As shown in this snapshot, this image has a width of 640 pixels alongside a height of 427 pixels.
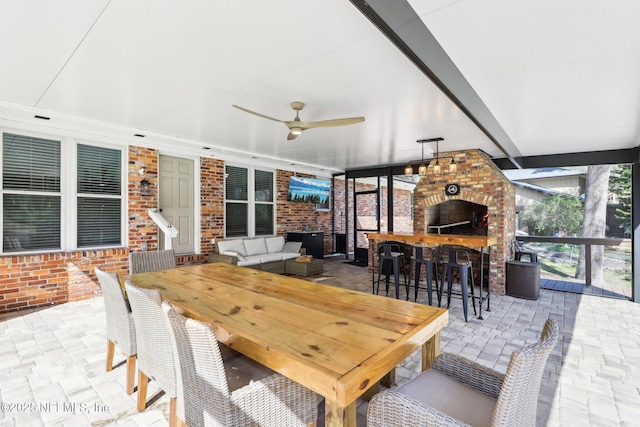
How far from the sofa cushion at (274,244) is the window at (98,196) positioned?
9.21 ft

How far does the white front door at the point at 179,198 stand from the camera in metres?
5.70

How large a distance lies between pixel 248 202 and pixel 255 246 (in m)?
1.16

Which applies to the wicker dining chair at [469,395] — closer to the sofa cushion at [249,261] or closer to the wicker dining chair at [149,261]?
the wicker dining chair at [149,261]

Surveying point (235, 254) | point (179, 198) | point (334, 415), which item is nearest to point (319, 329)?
point (334, 415)

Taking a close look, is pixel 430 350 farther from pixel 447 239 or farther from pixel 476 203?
pixel 476 203

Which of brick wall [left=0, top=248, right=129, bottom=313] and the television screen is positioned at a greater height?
the television screen

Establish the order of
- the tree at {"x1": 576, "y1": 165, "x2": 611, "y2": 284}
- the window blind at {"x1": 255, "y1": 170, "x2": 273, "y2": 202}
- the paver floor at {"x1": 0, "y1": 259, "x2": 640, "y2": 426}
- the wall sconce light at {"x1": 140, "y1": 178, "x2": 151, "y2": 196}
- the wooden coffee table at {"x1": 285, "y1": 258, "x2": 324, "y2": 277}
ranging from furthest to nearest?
the window blind at {"x1": 255, "y1": 170, "x2": 273, "y2": 202}
the wooden coffee table at {"x1": 285, "y1": 258, "x2": 324, "y2": 277}
the tree at {"x1": 576, "y1": 165, "x2": 611, "y2": 284}
the wall sconce light at {"x1": 140, "y1": 178, "x2": 151, "y2": 196}
the paver floor at {"x1": 0, "y1": 259, "x2": 640, "y2": 426}

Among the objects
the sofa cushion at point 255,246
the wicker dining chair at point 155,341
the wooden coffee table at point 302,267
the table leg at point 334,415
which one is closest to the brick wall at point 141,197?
the sofa cushion at point 255,246

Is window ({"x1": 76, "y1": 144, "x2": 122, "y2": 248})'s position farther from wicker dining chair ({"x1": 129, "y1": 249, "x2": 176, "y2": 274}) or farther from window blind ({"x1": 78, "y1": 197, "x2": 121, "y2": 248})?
wicker dining chair ({"x1": 129, "y1": 249, "x2": 176, "y2": 274})

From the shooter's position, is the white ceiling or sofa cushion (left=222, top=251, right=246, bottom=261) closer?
the white ceiling

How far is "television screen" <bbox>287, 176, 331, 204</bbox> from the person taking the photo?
7.97m

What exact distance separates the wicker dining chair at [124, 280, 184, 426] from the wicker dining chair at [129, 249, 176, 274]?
1.70 metres

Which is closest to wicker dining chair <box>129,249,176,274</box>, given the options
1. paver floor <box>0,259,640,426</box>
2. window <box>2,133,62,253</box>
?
paver floor <box>0,259,640,426</box>

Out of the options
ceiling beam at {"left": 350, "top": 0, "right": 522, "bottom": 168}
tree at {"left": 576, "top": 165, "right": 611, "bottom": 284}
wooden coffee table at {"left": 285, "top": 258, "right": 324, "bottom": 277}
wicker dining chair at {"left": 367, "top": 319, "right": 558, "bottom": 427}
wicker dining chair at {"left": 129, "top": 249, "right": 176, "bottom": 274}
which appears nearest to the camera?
wicker dining chair at {"left": 367, "top": 319, "right": 558, "bottom": 427}
